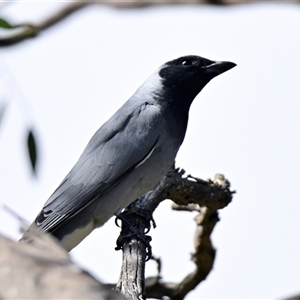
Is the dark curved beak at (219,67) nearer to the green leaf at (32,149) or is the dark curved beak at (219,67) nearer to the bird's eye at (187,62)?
the bird's eye at (187,62)

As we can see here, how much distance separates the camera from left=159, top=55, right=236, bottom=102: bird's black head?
4.48 meters

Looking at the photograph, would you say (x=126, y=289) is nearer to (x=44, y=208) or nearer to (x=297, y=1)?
(x=44, y=208)

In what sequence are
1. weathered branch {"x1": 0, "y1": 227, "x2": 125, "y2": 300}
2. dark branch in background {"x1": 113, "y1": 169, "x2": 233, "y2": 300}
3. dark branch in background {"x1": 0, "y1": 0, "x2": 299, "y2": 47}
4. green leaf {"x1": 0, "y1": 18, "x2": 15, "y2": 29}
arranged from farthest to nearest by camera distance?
1. dark branch in background {"x1": 113, "y1": 169, "x2": 233, "y2": 300}
2. green leaf {"x1": 0, "y1": 18, "x2": 15, "y2": 29}
3. dark branch in background {"x1": 0, "y1": 0, "x2": 299, "y2": 47}
4. weathered branch {"x1": 0, "y1": 227, "x2": 125, "y2": 300}

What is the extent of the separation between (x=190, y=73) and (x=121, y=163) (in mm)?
994

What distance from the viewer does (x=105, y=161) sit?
4.18 m

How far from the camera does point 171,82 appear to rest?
450 centimetres

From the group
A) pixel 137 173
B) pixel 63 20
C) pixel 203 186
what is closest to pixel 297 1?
pixel 63 20

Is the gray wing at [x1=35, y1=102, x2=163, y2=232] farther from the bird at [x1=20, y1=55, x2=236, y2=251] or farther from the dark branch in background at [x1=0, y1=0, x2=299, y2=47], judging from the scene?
the dark branch in background at [x1=0, y1=0, x2=299, y2=47]

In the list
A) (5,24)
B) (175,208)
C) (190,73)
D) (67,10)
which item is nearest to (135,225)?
(175,208)

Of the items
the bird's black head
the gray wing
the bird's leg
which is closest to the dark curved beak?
the bird's black head

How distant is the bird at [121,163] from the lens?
158 inches

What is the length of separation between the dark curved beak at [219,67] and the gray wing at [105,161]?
586mm

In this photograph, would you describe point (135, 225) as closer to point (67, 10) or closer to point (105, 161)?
point (105, 161)

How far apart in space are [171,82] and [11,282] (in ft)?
12.9
